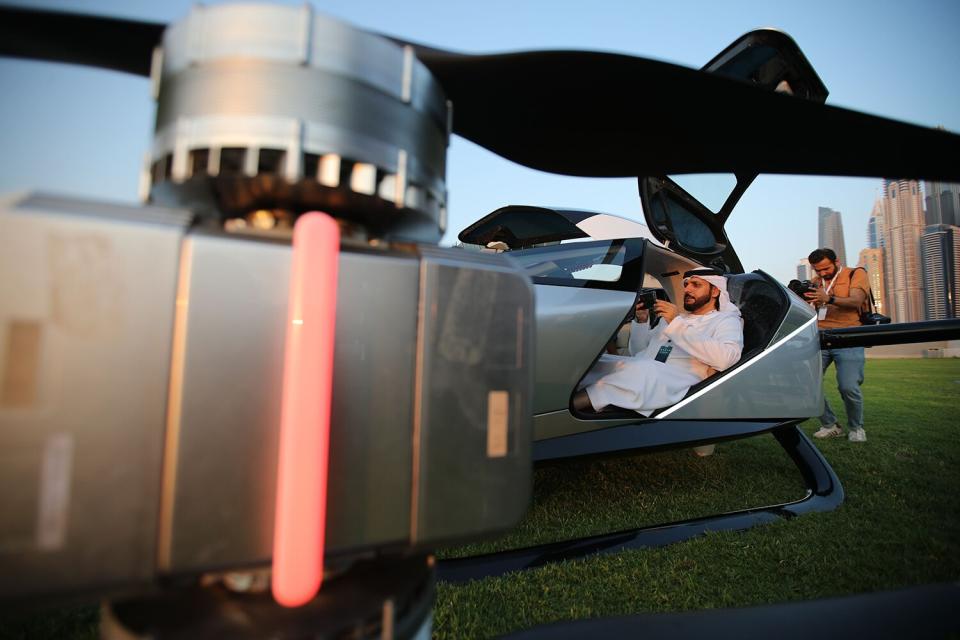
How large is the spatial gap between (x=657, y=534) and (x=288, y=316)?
5.57ft

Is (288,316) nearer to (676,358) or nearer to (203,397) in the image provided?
(203,397)

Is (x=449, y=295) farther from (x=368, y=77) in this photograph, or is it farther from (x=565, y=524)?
(x=565, y=524)

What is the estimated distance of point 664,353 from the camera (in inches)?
94.0

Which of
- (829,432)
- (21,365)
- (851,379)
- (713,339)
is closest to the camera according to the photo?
(21,365)

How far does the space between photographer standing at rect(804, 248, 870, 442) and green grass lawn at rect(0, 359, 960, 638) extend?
67 centimetres

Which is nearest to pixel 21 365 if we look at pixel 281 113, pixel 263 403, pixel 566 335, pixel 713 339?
pixel 263 403

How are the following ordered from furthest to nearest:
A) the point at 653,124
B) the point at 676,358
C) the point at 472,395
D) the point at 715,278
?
the point at 715,278, the point at 676,358, the point at 653,124, the point at 472,395

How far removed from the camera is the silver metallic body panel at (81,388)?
0.33 metres

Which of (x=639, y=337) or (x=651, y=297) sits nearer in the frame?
(x=639, y=337)

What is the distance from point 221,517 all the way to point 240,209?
11.6 inches

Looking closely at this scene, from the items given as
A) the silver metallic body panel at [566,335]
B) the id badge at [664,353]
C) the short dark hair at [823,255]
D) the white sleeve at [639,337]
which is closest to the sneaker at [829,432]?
the short dark hair at [823,255]

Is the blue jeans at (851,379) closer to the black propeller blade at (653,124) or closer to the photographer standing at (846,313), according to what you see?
the photographer standing at (846,313)

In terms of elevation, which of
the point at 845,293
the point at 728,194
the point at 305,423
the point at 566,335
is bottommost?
the point at 305,423

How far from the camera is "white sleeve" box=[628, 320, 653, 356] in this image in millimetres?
2812
